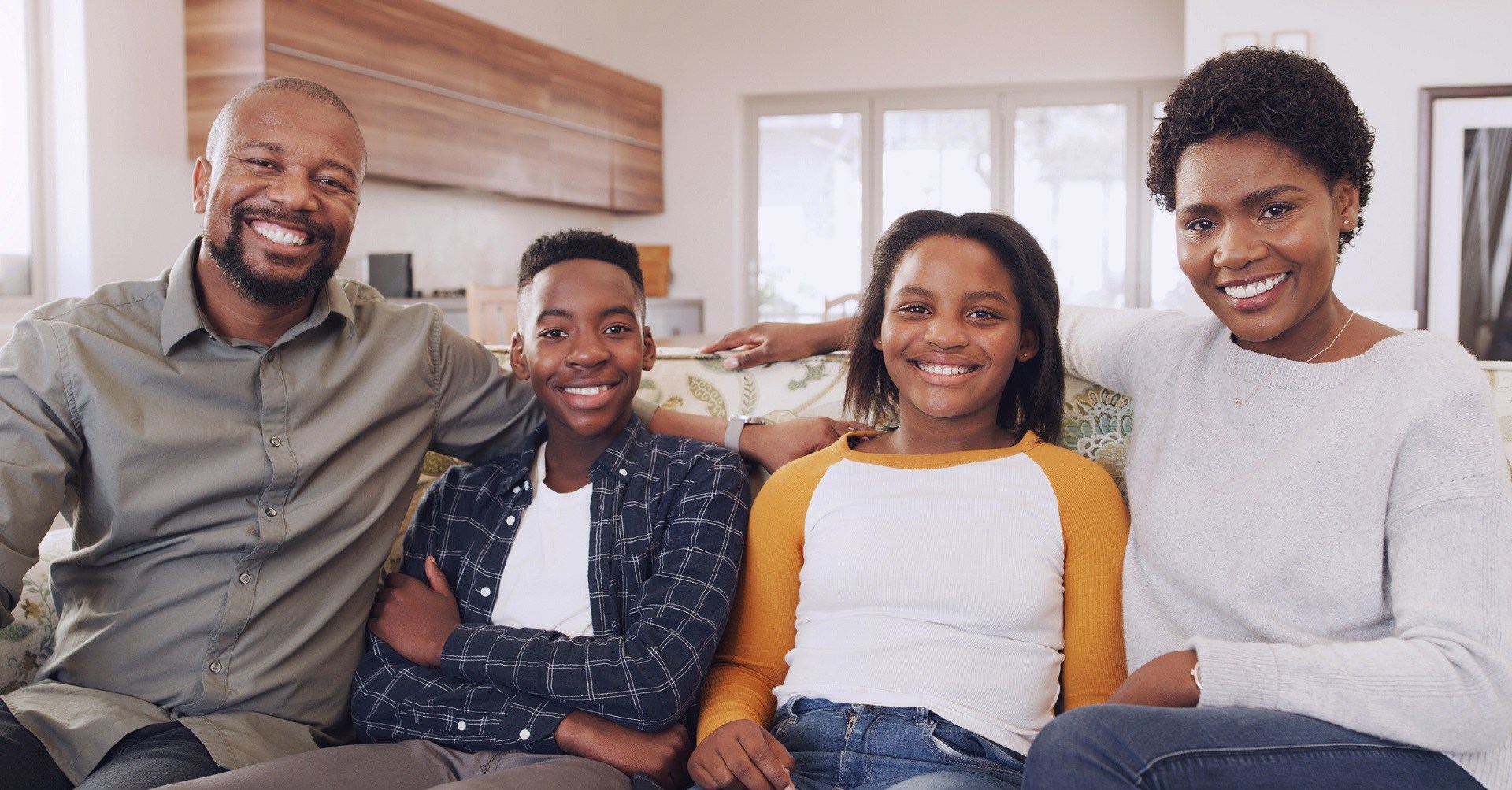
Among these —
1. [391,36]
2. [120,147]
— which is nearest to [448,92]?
[391,36]

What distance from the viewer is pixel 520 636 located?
1.31m

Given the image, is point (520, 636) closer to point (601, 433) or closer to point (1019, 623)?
point (601, 433)

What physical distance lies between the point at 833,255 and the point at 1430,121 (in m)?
3.33

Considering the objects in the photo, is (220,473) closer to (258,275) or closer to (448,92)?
(258,275)

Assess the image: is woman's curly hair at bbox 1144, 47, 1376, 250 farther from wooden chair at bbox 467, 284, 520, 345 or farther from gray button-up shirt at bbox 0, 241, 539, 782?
wooden chair at bbox 467, 284, 520, 345

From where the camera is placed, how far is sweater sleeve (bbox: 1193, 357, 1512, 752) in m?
0.92

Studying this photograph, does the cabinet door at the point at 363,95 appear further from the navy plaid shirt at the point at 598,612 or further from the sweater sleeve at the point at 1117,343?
the sweater sleeve at the point at 1117,343

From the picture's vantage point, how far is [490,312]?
167 inches

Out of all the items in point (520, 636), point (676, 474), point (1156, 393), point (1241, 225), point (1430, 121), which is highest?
point (1430, 121)

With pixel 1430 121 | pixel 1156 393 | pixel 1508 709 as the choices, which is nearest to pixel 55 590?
pixel 1156 393

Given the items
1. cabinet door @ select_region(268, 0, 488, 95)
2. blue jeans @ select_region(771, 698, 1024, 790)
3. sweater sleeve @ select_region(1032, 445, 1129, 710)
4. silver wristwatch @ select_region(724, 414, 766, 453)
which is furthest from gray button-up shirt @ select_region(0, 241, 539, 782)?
cabinet door @ select_region(268, 0, 488, 95)

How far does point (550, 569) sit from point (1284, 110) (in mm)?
988

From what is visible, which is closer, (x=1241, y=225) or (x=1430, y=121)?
(x=1241, y=225)

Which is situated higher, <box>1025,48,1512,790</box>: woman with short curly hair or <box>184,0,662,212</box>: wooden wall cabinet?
<box>184,0,662,212</box>: wooden wall cabinet
